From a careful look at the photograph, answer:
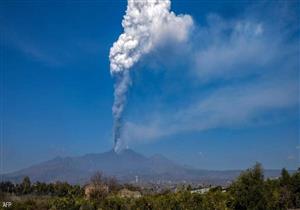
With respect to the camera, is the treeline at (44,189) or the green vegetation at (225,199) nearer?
the green vegetation at (225,199)

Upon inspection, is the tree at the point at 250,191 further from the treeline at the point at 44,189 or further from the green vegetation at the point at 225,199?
the treeline at the point at 44,189

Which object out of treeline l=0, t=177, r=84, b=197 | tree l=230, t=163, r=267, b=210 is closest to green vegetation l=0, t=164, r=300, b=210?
tree l=230, t=163, r=267, b=210

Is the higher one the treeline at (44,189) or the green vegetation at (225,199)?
the treeline at (44,189)

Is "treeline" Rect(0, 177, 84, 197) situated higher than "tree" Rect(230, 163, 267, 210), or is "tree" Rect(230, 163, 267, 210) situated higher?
"treeline" Rect(0, 177, 84, 197)

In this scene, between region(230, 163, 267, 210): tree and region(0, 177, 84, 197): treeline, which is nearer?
region(230, 163, 267, 210): tree

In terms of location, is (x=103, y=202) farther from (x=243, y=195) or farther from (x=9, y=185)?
(x=9, y=185)

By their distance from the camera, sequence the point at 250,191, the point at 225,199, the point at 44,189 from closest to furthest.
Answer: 1. the point at 250,191
2. the point at 225,199
3. the point at 44,189

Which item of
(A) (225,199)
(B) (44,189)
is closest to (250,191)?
(A) (225,199)

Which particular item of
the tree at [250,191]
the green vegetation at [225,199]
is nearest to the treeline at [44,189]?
the green vegetation at [225,199]

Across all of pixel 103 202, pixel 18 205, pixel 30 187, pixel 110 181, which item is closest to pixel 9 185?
pixel 30 187

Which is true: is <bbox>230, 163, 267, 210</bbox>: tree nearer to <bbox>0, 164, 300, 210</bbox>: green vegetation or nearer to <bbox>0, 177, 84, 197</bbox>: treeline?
<bbox>0, 164, 300, 210</bbox>: green vegetation

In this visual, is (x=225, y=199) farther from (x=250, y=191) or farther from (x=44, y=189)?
(x=44, y=189)

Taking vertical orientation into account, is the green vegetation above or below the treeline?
below

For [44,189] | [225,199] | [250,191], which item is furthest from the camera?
[44,189]
